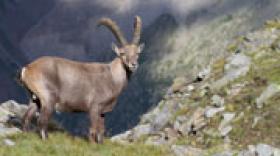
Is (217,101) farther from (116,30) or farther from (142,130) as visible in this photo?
(116,30)

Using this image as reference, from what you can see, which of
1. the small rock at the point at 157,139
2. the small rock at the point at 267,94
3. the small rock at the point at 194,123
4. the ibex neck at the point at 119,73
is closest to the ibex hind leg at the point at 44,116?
the ibex neck at the point at 119,73

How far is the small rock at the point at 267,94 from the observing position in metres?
27.5

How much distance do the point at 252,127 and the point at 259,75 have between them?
4.18 meters

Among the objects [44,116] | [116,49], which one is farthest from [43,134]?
[116,49]

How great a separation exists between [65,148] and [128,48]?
5000mm

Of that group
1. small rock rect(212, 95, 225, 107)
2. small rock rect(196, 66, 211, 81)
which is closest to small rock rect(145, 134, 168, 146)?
small rock rect(212, 95, 225, 107)

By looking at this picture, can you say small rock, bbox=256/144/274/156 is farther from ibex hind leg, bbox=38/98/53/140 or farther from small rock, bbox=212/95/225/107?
small rock, bbox=212/95/225/107

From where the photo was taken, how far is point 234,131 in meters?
26.5

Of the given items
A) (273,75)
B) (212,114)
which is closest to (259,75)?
(273,75)

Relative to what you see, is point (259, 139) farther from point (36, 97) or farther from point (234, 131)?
point (36, 97)

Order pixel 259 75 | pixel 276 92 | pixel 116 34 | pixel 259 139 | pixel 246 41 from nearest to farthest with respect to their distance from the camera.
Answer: pixel 116 34 → pixel 259 139 → pixel 276 92 → pixel 259 75 → pixel 246 41

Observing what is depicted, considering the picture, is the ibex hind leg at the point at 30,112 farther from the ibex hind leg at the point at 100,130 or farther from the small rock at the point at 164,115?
the small rock at the point at 164,115

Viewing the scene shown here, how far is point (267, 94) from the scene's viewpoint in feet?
90.9

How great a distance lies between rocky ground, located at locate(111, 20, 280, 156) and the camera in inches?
1017
